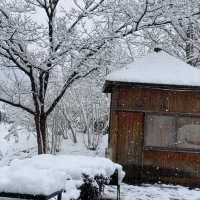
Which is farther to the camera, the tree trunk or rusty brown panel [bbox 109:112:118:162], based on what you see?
the tree trunk

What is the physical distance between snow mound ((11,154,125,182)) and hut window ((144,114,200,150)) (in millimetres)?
3732

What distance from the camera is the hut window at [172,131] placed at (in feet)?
42.0

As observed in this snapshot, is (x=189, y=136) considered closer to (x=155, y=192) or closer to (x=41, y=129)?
(x=155, y=192)

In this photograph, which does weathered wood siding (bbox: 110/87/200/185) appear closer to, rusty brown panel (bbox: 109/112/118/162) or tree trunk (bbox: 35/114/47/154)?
rusty brown panel (bbox: 109/112/118/162)

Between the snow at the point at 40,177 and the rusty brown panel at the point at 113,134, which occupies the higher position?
the rusty brown panel at the point at 113,134

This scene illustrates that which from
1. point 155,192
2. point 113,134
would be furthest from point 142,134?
point 155,192

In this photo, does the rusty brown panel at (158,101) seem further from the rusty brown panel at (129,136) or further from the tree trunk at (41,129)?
the tree trunk at (41,129)

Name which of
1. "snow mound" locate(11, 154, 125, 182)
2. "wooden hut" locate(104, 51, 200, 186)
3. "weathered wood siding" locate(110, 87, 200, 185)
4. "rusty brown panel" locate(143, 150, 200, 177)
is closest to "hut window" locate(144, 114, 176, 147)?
"wooden hut" locate(104, 51, 200, 186)

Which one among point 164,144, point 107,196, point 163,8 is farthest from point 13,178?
point 163,8

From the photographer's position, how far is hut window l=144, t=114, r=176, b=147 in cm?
1286

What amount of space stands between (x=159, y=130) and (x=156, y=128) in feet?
0.31

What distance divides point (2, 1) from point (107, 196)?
7.39 m

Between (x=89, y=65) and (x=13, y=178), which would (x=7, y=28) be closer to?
(x=89, y=65)

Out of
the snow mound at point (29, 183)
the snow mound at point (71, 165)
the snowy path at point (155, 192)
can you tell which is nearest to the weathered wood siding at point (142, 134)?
the snowy path at point (155, 192)
